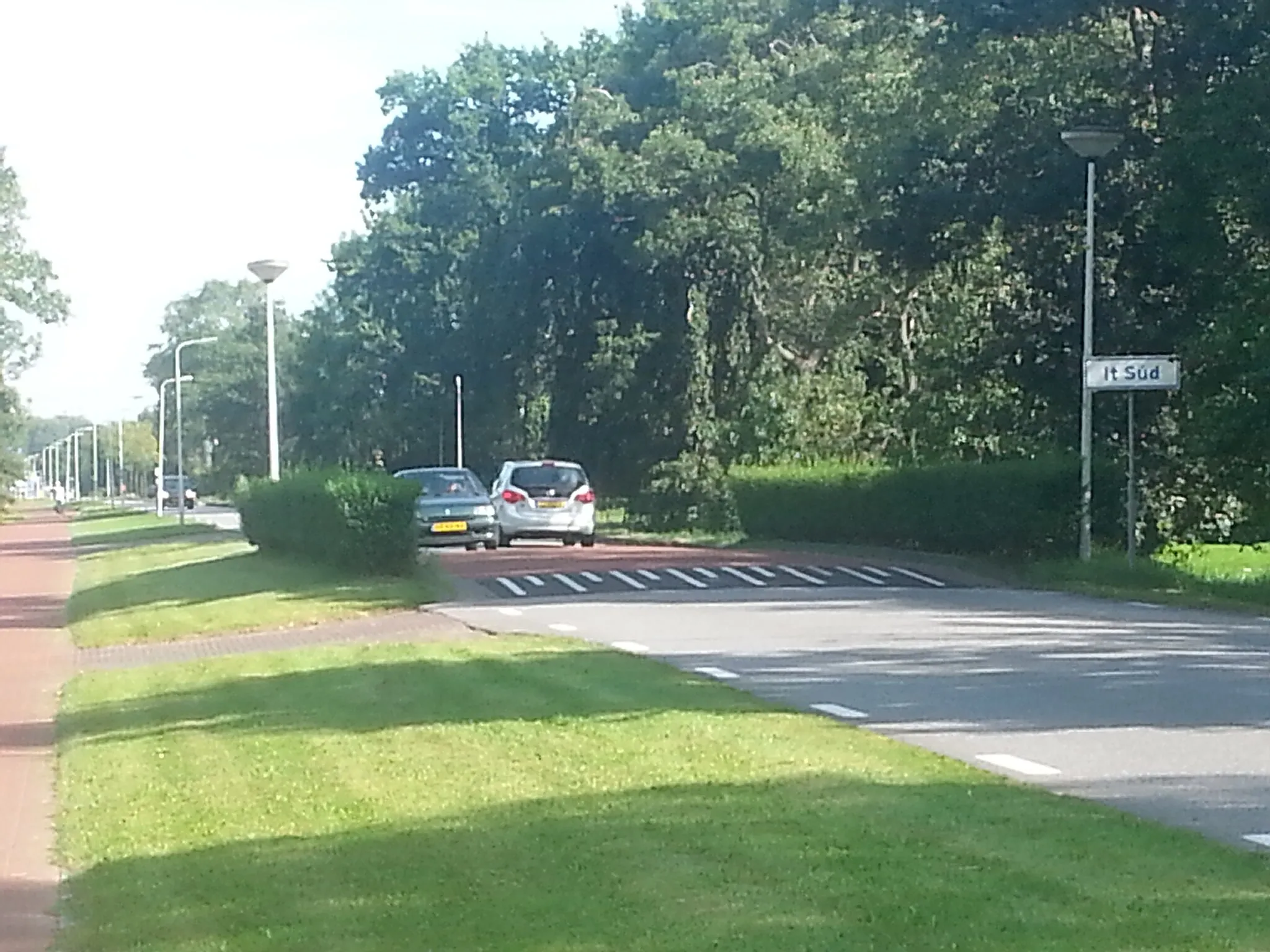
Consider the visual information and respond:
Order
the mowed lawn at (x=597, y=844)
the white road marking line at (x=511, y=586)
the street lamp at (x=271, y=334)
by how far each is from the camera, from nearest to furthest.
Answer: the mowed lawn at (x=597, y=844) < the white road marking line at (x=511, y=586) < the street lamp at (x=271, y=334)

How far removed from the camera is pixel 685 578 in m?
29.5

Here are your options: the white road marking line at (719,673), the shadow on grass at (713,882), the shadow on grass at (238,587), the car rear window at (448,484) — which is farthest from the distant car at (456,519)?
the shadow on grass at (713,882)

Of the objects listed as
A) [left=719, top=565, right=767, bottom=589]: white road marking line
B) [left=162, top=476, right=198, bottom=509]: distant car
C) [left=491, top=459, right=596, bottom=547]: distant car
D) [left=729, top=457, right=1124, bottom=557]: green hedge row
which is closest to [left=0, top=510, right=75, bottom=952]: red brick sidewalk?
[left=491, top=459, right=596, bottom=547]: distant car

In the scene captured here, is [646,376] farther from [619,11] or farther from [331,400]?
[331,400]

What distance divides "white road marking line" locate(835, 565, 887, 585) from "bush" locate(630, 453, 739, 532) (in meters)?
20.3

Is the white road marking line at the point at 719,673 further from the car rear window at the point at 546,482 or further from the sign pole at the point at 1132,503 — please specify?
the car rear window at the point at 546,482

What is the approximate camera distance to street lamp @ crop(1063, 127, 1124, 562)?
93.6ft

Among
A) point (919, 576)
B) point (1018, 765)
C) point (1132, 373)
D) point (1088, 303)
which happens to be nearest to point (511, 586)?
point (919, 576)

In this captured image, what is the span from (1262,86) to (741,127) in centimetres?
2416

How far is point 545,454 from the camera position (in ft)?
208

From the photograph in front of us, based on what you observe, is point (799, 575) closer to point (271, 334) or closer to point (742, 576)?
point (742, 576)

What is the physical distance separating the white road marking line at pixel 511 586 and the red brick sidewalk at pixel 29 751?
19.1 feet

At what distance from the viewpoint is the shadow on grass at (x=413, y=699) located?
46.7 ft

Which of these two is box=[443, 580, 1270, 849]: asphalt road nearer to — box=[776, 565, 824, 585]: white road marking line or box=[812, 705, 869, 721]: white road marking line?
box=[812, 705, 869, 721]: white road marking line
